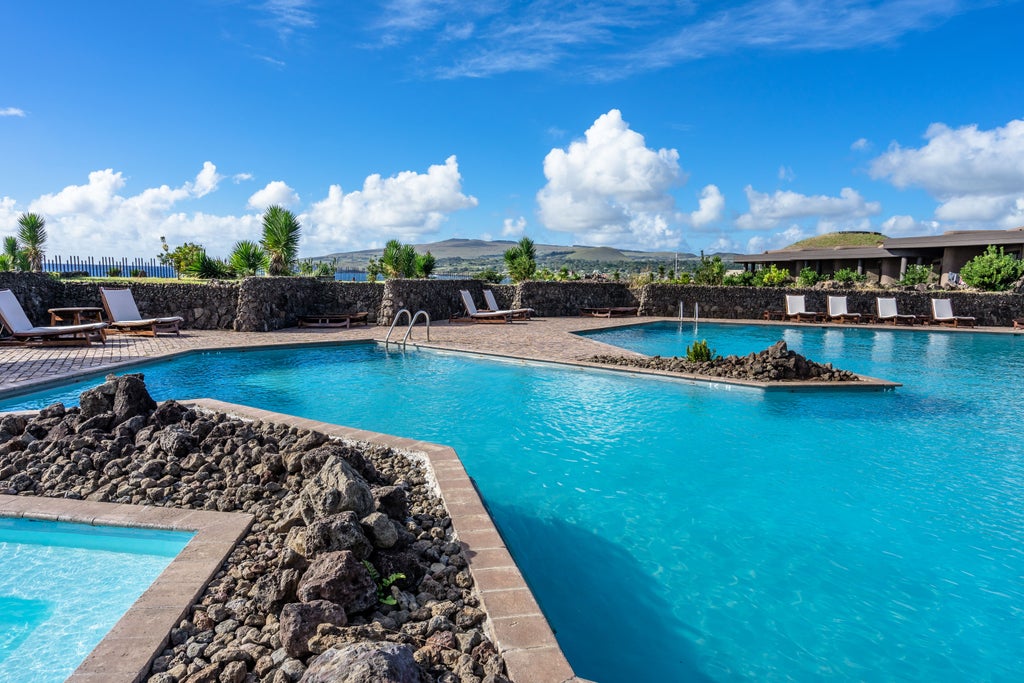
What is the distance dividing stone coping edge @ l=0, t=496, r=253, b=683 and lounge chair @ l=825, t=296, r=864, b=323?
22.8m

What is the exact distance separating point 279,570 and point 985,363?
52.9 feet

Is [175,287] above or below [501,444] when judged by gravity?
above

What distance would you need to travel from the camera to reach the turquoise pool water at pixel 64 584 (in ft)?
9.06

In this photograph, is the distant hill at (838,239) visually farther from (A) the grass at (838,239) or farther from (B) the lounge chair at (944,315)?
(B) the lounge chair at (944,315)

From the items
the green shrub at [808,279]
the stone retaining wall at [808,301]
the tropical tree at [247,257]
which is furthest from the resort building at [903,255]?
the tropical tree at [247,257]

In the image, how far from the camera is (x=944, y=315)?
21109 millimetres

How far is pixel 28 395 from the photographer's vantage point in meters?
7.91

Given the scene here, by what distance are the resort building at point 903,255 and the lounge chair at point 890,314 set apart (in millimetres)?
7567

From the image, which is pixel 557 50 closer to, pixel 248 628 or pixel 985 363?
pixel 985 363

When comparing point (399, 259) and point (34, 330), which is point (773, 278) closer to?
point (399, 259)

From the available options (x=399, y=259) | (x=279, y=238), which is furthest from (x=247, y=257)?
(x=399, y=259)

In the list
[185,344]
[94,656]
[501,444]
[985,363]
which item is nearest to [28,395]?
[185,344]

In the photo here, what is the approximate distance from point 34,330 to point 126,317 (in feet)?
9.11

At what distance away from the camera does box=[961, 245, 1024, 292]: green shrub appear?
2372 cm
